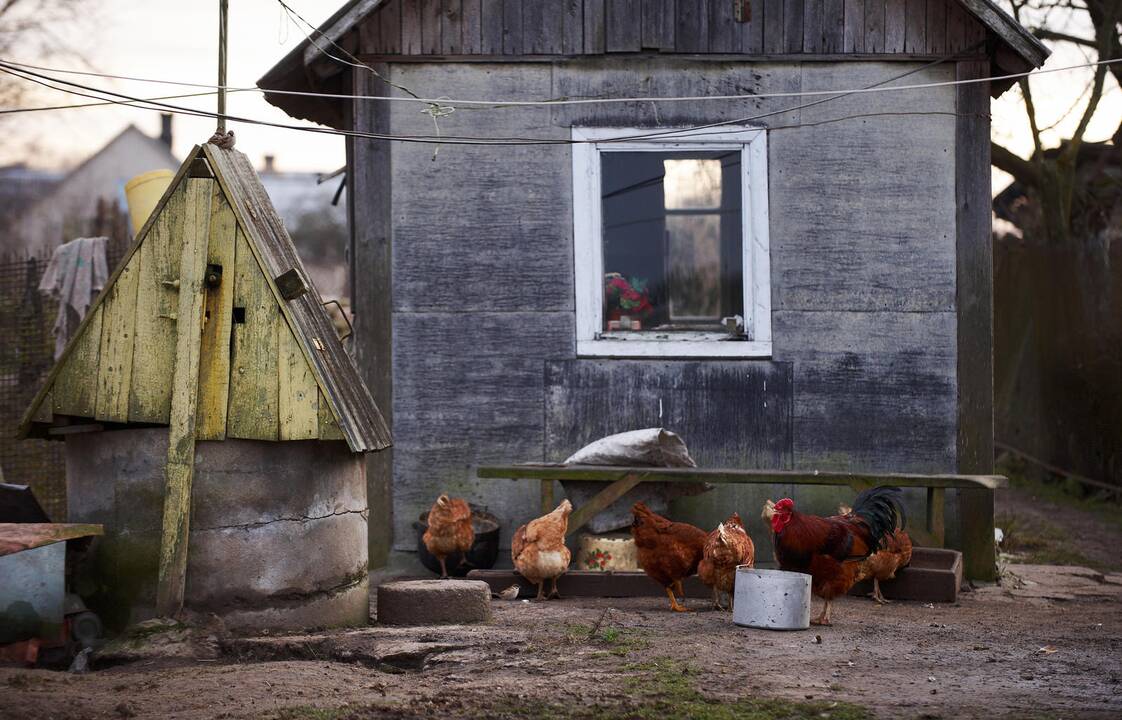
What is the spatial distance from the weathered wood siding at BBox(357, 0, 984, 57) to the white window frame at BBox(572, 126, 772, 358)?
702 millimetres

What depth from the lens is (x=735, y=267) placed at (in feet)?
33.5

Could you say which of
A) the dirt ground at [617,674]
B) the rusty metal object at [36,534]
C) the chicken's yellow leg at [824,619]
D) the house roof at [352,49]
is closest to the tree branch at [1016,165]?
the house roof at [352,49]

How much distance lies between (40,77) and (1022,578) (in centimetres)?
858

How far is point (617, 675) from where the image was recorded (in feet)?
19.5

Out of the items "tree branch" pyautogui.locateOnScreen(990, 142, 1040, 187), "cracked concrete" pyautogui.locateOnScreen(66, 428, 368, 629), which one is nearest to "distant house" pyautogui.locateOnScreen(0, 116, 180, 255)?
"tree branch" pyautogui.locateOnScreen(990, 142, 1040, 187)

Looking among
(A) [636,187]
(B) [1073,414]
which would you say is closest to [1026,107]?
(B) [1073,414]

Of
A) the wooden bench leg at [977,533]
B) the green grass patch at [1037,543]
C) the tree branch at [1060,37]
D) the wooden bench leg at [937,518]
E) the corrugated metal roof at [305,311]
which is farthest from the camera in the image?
the tree branch at [1060,37]

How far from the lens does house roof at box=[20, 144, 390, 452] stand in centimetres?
704

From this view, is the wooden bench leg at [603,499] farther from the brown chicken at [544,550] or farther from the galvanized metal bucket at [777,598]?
the galvanized metal bucket at [777,598]

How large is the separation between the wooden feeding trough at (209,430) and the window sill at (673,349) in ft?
9.90

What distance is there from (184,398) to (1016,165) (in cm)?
1551

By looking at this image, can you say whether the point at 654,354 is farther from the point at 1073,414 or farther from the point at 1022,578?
the point at 1073,414

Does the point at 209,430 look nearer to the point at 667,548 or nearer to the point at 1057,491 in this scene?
the point at 667,548

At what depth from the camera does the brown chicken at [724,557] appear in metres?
8.02
